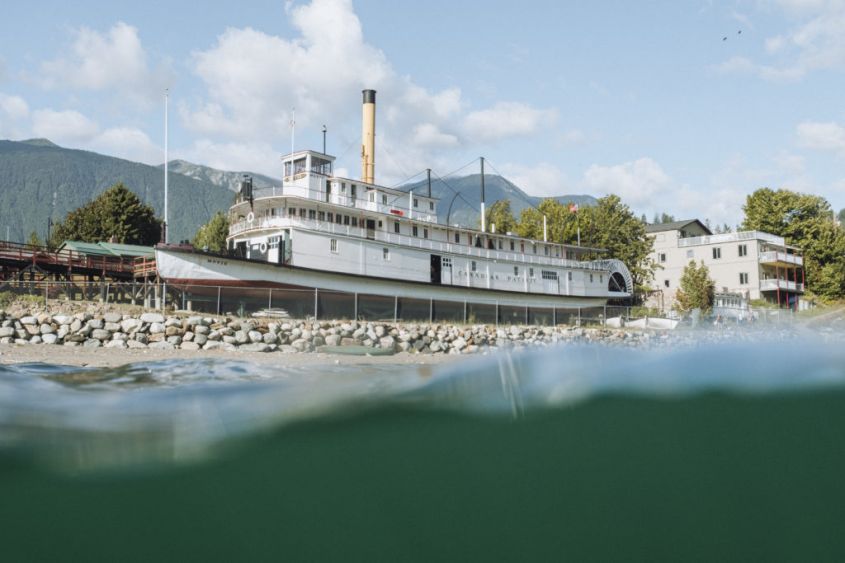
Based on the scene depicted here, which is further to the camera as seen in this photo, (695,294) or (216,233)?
(216,233)

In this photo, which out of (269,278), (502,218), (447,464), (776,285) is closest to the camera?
(447,464)

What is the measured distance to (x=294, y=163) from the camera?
38.2 meters

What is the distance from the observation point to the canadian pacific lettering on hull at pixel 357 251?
33125mm

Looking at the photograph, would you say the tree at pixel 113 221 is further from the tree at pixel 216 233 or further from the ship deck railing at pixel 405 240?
the ship deck railing at pixel 405 240

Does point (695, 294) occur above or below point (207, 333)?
above

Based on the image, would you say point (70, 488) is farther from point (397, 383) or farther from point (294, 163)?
point (294, 163)

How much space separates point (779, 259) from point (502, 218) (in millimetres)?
26911

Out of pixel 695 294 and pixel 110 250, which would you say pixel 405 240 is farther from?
pixel 695 294

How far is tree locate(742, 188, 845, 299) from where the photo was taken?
68312 mm

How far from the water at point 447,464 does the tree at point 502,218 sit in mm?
56291

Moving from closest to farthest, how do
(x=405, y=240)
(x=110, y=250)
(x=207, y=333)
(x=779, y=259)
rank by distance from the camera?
(x=207, y=333) < (x=405, y=240) < (x=110, y=250) < (x=779, y=259)

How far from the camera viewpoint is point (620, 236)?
194 feet

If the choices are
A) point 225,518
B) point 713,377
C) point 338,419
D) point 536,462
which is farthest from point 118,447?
point 713,377

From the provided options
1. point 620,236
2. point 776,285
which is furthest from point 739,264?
→ point 620,236
